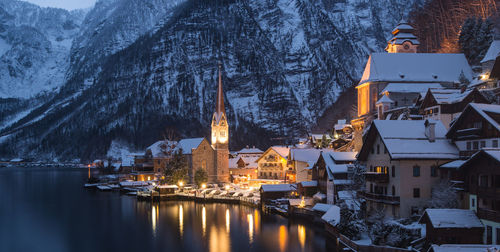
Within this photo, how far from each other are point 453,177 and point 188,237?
1030 inches

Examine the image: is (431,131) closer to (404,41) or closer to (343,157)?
(343,157)

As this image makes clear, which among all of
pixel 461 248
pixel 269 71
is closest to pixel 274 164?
pixel 461 248

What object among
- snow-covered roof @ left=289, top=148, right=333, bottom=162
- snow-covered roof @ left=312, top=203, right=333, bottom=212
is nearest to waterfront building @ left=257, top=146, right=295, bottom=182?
snow-covered roof @ left=289, top=148, right=333, bottom=162

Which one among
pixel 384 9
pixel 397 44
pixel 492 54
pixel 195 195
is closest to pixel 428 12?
pixel 397 44

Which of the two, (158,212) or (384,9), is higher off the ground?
(384,9)

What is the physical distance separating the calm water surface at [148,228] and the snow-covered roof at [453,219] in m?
11.5

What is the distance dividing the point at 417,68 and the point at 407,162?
31042 mm

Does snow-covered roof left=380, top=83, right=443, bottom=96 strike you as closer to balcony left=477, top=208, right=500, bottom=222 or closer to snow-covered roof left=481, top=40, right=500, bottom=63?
snow-covered roof left=481, top=40, right=500, bottom=63

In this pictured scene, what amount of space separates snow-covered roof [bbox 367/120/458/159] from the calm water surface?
10515mm

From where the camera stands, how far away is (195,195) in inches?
2837

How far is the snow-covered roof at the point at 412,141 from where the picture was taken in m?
32.8

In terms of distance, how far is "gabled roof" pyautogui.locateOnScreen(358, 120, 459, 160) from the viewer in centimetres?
3281

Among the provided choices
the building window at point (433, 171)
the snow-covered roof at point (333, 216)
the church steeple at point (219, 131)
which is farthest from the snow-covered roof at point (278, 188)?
the church steeple at point (219, 131)

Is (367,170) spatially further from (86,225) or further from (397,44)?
(397,44)
